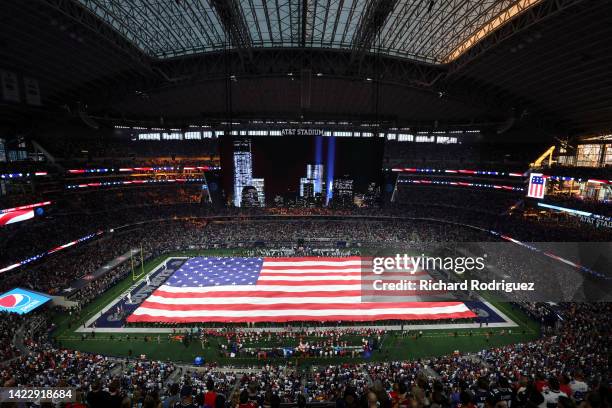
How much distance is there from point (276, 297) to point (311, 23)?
988 inches

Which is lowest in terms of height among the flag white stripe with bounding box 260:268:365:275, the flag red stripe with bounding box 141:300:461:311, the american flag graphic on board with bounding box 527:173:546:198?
the flag red stripe with bounding box 141:300:461:311

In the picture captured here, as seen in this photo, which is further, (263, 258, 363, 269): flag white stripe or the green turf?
(263, 258, 363, 269): flag white stripe

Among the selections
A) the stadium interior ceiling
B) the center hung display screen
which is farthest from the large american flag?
the stadium interior ceiling

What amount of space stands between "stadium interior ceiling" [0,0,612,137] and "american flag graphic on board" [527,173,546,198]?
21.2 ft

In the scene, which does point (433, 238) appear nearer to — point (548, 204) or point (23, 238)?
point (548, 204)

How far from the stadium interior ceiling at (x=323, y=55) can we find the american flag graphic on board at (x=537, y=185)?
647 centimetres

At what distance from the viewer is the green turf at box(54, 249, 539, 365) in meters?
23.1

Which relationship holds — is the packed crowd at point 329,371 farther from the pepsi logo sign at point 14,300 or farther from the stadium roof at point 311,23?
the stadium roof at point 311,23

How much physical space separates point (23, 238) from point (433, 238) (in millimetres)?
48724

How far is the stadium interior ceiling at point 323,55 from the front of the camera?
24281 mm

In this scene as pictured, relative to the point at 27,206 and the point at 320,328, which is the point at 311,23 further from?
the point at 27,206

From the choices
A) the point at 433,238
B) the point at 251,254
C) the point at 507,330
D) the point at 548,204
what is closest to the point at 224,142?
the point at 251,254

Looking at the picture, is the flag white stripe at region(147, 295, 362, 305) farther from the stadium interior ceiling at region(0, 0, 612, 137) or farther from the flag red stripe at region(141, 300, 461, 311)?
the stadium interior ceiling at region(0, 0, 612, 137)

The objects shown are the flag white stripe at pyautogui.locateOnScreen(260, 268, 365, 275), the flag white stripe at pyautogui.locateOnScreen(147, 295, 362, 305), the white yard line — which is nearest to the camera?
the white yard line
